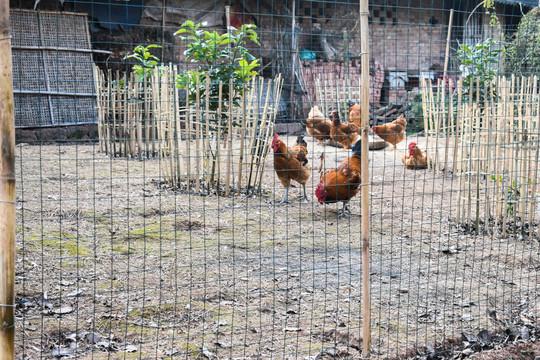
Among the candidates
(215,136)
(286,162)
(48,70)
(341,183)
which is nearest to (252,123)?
(215,136)

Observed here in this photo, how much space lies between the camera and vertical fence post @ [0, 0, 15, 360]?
2.52 m

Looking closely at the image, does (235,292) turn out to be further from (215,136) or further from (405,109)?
(405,109)

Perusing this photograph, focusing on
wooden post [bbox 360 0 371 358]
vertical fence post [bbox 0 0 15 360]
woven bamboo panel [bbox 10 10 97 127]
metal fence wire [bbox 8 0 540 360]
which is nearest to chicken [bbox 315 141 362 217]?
metal fence wire [bbox 8 0 540 360]

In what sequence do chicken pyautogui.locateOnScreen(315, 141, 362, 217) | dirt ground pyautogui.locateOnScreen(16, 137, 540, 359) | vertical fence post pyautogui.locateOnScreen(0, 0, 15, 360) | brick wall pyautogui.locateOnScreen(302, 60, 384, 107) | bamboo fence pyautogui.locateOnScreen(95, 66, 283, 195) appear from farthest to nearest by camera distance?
brick wall pyautogui.locateOnScreen(302, 60, 384, 107)
bamboo fence pyautogui.locateOnScreen(95, 66, 283, 195)
chicken pyautogui.locateOnScreen(315, 141, 362, 217)
dirt ground pyautogui.locateOnScreen(16, 137, 540, 359)
vertical fence post pyautogui.locateOnScreen(0, 0, 15, 360)

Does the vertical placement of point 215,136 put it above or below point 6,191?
above

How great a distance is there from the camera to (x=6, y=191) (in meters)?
2.59

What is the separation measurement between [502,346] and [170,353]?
8.08ft

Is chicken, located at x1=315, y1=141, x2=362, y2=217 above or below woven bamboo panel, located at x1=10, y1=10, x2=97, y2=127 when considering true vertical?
below

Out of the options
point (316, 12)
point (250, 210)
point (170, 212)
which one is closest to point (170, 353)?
point (170, 212)

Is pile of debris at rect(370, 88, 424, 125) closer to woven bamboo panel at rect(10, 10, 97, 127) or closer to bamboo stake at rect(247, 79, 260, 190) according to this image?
woven bamboo panel at rect(10, 10, 97, 127)

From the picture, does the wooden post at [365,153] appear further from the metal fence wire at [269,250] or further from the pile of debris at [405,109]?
the pile of debris at [405,109]

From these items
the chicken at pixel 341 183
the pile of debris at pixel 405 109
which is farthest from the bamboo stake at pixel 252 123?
the pile of debris at pixel 405 109

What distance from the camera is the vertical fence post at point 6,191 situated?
2521 millimetres

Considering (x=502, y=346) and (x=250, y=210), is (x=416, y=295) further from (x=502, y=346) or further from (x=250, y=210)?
(x=250, y=210)
